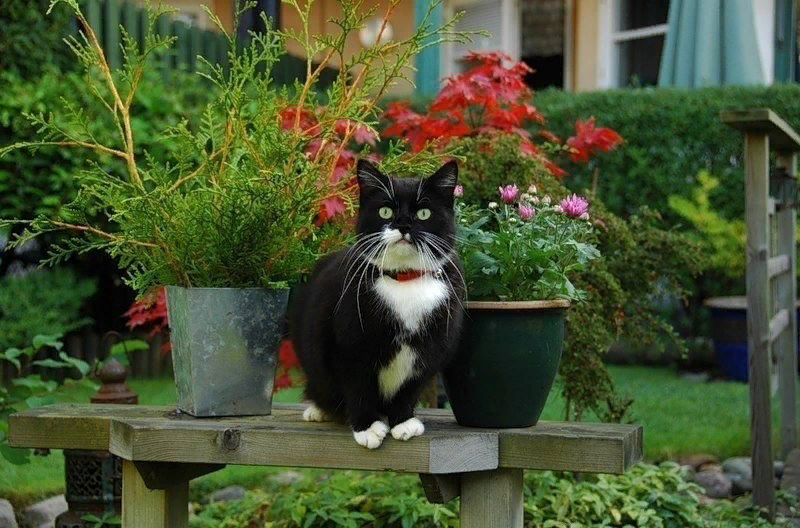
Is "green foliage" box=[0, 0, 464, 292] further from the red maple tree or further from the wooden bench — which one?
the red maple tree

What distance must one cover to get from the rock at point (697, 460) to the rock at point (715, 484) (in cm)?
28

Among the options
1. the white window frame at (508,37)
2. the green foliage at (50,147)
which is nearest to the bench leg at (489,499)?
the green foliage at (50,147)

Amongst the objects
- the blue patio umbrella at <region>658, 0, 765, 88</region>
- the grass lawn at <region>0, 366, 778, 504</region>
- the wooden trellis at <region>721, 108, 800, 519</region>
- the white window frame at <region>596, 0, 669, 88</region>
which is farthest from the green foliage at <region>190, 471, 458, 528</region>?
the white window frame at <region>596, 0, 669, 88</region>

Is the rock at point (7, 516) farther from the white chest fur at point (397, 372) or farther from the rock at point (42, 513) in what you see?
the white chest fur at point (397, 372)

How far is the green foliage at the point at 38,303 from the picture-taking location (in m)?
6.77

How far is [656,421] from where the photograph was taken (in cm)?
652

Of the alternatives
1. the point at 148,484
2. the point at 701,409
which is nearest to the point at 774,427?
the point at 701,409

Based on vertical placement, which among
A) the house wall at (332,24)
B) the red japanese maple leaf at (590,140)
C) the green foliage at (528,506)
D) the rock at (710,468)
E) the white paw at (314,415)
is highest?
the house wall at (332,24)

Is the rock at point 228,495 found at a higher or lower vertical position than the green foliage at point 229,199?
lower

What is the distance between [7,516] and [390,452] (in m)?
2.25

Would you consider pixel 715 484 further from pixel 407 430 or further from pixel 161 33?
pixel 161 33

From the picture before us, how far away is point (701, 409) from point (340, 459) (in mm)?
4692

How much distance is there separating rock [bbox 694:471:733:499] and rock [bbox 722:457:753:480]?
0.14 meters

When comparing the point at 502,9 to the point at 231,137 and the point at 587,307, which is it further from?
the point at 231,137
